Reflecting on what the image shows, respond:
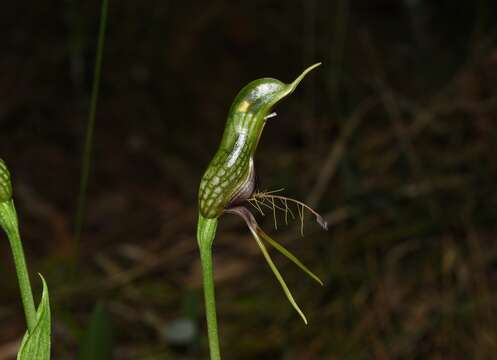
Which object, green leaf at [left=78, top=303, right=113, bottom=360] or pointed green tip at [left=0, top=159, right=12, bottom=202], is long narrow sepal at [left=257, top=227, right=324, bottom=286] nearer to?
pointed green tip at [left=0, top=159, right=12, bottom=202]

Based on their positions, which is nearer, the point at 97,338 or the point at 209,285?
the point at 209,285

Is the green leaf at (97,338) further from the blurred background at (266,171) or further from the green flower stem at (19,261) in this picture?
the green flower stem at (19,261)

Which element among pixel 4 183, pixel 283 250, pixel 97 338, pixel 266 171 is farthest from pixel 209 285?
pixel 266 171

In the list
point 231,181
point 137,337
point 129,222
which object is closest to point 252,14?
point 129,222

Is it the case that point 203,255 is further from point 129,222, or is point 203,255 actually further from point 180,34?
point 180,34

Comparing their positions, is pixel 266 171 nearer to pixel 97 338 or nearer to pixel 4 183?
pixel 97 338

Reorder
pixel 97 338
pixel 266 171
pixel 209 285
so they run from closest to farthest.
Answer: pixel 209 285, pixel 97 338, pixel 266 171

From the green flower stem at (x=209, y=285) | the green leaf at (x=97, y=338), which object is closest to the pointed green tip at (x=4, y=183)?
the green flower stem at (x=209, y=285)
